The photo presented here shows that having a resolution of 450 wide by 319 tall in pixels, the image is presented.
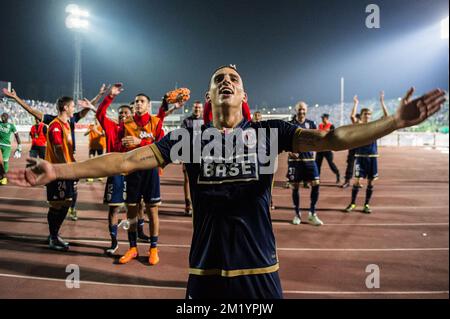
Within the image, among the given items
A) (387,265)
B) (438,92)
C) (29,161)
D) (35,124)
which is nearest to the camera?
(438,92)

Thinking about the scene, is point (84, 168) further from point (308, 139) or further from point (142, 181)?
point (142, 181)

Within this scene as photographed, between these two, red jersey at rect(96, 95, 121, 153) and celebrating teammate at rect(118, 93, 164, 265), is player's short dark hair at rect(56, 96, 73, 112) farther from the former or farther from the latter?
celebrating teammate at rect(118, 93, 164, 265)

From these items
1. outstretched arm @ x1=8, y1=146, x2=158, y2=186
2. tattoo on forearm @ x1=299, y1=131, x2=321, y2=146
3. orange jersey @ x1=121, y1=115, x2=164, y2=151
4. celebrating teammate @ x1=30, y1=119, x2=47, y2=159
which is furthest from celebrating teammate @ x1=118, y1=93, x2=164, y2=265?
tattoo on forearm @ x1=299, y1=131, x2=321, y2=146

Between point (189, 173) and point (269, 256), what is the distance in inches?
26.9

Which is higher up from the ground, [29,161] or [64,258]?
[29,161]

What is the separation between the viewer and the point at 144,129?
511 centimetres

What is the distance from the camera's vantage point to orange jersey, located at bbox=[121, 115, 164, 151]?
509cm

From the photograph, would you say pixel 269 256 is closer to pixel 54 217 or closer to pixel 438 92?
pixel 438 92

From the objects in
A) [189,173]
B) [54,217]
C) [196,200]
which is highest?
[189,173]

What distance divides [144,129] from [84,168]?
320cm

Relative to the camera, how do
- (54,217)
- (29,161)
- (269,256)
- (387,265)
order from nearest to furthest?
(29,161) → (269,256) → (387,265) → (54,217)

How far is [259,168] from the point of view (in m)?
2.08

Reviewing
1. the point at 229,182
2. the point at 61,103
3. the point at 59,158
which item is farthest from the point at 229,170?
the point at 61,103
